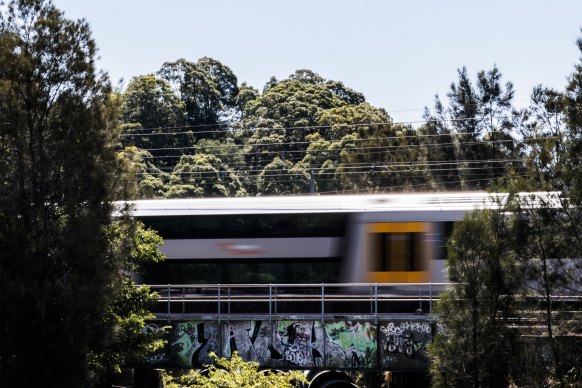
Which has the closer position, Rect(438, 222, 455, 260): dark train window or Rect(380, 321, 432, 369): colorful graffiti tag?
Rect(380, 321, 432, 369): colorful graffiti tag

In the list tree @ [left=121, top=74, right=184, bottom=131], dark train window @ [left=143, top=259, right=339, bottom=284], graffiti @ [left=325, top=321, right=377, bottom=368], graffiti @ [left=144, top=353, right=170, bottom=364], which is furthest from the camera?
tree @ [left=121, top=74, right=184, bottom=131]

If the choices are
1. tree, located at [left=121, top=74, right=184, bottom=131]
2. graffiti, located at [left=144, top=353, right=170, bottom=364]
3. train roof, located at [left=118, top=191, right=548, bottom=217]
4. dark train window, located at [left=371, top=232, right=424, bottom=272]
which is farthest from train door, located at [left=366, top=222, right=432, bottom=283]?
tree, located at [left=121, top=74, right=184, bottom=131]

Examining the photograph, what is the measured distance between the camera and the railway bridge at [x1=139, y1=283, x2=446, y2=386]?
79.5 feet

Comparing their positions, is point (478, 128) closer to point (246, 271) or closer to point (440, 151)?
point (440, 151)

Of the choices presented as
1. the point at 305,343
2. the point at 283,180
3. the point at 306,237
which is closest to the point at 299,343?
the point at 305,343

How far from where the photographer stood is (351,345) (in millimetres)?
24453

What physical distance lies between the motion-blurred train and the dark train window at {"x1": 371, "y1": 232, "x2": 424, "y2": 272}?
0.10 ft

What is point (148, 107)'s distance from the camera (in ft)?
234

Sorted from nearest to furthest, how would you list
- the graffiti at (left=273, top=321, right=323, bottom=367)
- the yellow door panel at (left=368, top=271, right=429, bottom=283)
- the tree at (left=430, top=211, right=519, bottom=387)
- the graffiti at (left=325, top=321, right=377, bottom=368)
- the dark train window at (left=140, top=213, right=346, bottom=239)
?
the tree at (left=430, top=211, right=519, bottom=387) → the graffiti at (left=325, top=321, right=377, bottom=368) → the graffiti at (left=273, top=321, right=323, bottom=367) → the yellow door panel at (left=368, top=271, right=429, bottom=283) → the dark train window at (left=140, top=213, right=346, bottom=239)

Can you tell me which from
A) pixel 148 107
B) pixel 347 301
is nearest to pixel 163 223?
pixel 347 301

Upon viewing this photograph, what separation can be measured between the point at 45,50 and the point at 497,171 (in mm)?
32995

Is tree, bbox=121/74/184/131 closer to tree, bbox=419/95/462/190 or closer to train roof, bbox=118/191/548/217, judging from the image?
tree, bbox=419/95/462/190

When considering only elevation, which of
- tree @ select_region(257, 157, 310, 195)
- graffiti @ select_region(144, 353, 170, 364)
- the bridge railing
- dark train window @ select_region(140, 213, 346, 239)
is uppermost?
tree @ select_region(257, 157, 310, 195)

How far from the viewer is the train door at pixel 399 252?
2823cm
